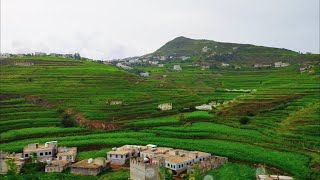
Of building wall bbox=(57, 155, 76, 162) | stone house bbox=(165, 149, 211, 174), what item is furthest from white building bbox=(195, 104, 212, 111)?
building wall bbox=(57, 155, 76, 162)

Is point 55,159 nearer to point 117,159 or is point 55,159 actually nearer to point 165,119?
point 117,159

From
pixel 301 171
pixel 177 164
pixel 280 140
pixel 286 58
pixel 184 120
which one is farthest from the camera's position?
pixel 286 58

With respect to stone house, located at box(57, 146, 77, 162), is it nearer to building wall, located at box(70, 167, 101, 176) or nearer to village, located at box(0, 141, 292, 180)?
village, located at box(0, 141, 292, 180)

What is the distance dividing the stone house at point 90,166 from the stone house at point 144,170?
6.05 metres

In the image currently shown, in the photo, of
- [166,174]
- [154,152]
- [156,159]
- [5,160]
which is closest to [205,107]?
[154,152]

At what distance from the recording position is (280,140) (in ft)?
175

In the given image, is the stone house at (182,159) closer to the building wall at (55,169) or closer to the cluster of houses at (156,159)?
the cluster of houses at (156,159)

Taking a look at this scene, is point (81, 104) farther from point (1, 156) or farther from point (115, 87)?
point (1, 156)

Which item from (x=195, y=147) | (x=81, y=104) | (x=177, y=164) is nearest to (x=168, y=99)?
(x=81, y=104)

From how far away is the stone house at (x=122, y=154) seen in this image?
51056 millimetres

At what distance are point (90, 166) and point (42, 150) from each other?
10.4 metres

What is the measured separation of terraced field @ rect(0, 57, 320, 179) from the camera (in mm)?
49625

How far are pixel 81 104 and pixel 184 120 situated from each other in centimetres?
2316

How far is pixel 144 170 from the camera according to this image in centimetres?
4166
